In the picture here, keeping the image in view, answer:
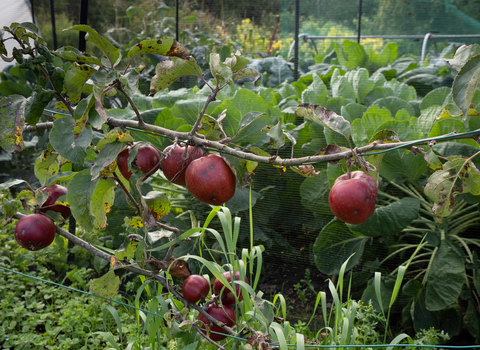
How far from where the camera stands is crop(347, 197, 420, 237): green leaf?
1.43 metres

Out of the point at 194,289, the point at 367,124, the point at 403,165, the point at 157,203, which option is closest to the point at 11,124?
the point at 157,203

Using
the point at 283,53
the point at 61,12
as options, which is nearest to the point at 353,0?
the point at 283,53

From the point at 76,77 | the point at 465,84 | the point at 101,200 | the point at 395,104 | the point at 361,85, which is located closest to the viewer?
the point at 465,84

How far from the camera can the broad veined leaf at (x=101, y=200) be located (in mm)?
724

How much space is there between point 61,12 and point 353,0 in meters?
3.35

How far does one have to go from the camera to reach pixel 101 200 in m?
0.74

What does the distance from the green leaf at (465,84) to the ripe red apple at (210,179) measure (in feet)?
1.10

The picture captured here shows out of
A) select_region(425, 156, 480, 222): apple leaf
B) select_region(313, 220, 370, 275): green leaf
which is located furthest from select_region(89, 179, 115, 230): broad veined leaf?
select_region(313, 220, 370, 275): green leaf

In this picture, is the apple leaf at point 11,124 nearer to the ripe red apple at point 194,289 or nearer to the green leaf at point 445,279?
the ripe red apple at point 194,289

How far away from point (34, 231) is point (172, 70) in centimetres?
48

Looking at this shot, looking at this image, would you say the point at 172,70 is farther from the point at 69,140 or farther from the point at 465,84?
the point at 465,84

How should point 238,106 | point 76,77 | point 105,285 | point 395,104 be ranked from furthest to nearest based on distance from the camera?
point 395,104
point 238,106
point 105,285
point 76,77

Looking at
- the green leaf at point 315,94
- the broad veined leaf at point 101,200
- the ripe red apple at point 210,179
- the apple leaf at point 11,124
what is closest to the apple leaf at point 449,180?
the ripe red apple at point 210,179

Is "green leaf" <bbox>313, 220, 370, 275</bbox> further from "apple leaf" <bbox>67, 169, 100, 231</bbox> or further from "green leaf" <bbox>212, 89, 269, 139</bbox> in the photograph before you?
"apple leaf" <bbox>67, 169, 100, 231</bbox>
